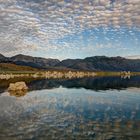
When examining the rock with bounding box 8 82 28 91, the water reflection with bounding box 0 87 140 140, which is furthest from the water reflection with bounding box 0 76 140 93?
the water reflection with bounding box 0 87 140 140

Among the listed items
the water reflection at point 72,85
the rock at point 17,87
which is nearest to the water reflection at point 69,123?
the rock at point 17,87

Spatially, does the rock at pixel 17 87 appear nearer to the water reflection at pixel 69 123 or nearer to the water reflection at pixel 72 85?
the water reflection at pixel 72 85

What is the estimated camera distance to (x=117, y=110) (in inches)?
1716

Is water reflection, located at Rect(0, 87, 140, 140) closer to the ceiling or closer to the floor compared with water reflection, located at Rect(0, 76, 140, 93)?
closer to the floor

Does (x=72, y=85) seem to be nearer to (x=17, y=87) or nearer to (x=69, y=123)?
(x=17, y=87)

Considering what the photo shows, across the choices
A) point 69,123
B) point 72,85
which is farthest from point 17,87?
point 69,123

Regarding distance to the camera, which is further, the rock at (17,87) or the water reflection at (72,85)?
the water reflection at (72,85)

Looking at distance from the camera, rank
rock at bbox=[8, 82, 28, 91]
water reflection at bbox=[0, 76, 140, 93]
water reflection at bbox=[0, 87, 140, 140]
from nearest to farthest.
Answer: water reflection at bbox=[0, 87, 140, 140] → rock at bbox=[8, 82, 28, 91] → water reflection at bbox=[0, 76, 140, 93]

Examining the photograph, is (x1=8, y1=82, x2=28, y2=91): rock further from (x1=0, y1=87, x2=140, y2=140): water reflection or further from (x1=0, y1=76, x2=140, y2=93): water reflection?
(x1=0, y1=87, x2=140, y2=140): water reflection

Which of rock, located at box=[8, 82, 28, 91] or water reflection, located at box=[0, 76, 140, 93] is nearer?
rock, located at box=[8, 82, 28, 91]

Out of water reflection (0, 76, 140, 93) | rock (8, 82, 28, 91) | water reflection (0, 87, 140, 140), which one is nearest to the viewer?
water reflection (0, 87, 140, 140)

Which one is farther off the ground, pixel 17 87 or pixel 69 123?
pixel 17 87

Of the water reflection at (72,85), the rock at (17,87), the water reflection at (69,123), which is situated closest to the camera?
the water reflection at (69,123)

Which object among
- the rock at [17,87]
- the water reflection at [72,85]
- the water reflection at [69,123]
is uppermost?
the rock at [17,87]
